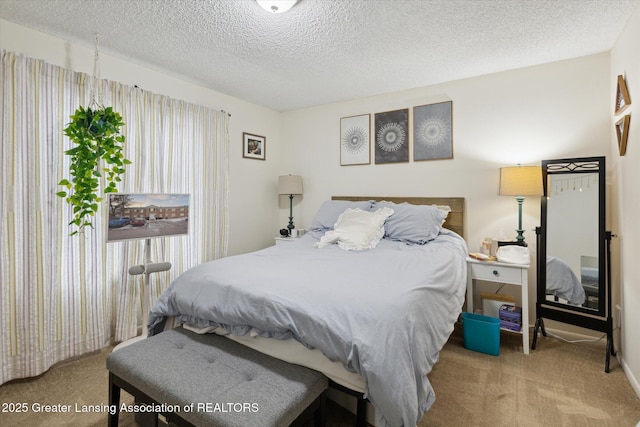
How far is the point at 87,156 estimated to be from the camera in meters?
2.23

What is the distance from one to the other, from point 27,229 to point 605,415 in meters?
3.73

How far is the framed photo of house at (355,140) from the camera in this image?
3.73 metres

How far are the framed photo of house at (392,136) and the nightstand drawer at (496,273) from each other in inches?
55.0

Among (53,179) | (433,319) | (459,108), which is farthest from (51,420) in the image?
(459,108)

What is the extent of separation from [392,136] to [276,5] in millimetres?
2038

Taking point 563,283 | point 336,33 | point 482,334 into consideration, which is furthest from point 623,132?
point 336,33

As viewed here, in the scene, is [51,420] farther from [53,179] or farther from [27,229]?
[53,179]

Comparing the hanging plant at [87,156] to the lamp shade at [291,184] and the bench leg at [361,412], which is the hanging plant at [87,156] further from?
the bench leg at [361,412]

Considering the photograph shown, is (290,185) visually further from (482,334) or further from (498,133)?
(482,334)

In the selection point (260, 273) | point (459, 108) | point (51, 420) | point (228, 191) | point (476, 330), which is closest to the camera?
point (51, 420)

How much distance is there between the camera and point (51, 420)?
5.59 ft

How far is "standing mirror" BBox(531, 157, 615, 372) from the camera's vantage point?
7.69 feet

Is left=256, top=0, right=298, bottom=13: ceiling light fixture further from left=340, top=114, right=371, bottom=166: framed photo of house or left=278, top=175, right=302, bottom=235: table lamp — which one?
left=278, top=175, right=302, bottom=235: table lamp

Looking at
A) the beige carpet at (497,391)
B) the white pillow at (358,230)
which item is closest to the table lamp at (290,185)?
the white pillow at (358,230)
